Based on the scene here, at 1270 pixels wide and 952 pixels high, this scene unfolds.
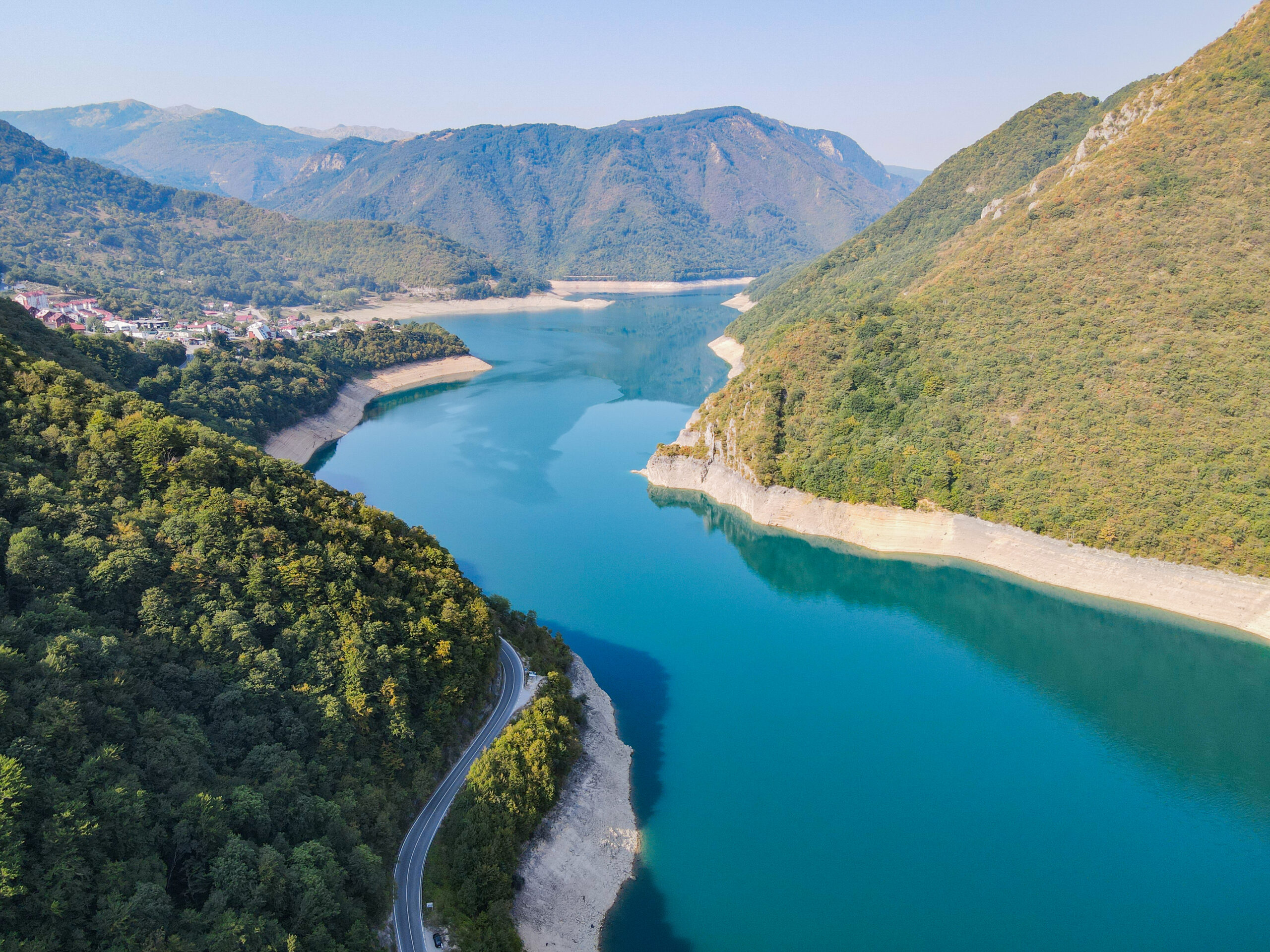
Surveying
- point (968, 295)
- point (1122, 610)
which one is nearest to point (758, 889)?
point (1122, 610)

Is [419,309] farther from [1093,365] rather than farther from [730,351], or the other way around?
[1093,365]

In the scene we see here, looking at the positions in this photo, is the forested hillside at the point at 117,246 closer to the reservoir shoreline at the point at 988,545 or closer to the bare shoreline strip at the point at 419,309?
the bare shoreline strip at the point at 419,309

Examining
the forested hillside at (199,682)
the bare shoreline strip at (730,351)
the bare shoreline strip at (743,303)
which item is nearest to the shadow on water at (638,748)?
the forested hillside at (199,682)

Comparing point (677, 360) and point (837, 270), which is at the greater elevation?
point (837, 270)

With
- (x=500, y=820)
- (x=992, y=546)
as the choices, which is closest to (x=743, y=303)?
(x=992, y=546)

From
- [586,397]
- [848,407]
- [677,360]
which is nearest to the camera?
[848,407]

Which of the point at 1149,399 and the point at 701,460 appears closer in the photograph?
the point at 1149,399

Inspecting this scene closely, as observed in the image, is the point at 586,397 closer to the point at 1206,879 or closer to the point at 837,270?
the point at 837,270
